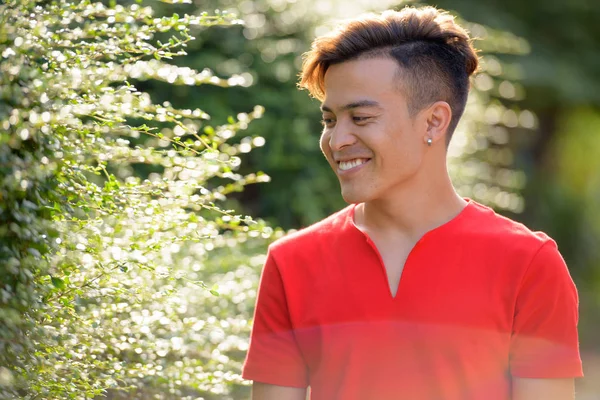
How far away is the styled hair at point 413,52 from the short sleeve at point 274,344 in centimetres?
59

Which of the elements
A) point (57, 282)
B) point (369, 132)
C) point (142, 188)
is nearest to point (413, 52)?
point (369, 132)

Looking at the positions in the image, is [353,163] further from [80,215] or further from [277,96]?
[277,96]

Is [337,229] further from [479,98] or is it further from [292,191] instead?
[479,98]

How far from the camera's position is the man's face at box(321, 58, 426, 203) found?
2.51 m

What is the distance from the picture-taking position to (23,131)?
1.99 meters

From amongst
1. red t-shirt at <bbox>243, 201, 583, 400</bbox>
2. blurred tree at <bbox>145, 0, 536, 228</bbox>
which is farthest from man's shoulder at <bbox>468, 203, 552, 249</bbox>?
blurred tree at <bbox>145, 0, 536, 228</bbox>

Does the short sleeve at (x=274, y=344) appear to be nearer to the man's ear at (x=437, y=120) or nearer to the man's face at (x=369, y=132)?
the man's face at (x=369, y=132)

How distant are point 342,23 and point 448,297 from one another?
839 millimetres

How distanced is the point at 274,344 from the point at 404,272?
417mm

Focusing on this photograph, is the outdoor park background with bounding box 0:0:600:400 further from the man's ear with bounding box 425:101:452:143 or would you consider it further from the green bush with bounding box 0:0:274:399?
the man's ear with bounding box 425:101:452:143

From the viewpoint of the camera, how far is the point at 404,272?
2514mm

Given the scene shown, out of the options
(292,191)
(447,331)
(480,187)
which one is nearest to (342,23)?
(447,331)

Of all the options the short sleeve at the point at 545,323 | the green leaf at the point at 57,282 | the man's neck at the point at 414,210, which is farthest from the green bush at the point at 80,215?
the short sleeve at the point at 545,323

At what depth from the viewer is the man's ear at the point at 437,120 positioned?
2652 mm
